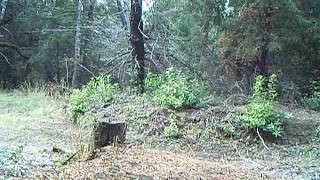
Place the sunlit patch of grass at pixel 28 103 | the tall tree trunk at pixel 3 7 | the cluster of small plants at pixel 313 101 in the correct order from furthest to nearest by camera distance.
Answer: the tall tree trunk at pixel 3 7
the sunlit patch of grass at pixel 28 103
the cluster of small plants at pixel 313 101

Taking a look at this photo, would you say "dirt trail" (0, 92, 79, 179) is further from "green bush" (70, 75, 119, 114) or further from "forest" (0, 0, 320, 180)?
"green bush" (70, 75, 119, 114)

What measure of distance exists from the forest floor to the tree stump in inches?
4.6

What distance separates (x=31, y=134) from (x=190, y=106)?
3320 millimetres

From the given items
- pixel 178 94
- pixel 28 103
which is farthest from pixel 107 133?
pixel 28 103

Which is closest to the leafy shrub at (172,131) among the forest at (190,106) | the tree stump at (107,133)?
the forest at (190,106)

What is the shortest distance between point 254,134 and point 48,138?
13.1 feet

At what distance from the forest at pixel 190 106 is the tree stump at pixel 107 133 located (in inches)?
0.5

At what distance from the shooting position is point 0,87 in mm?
20609

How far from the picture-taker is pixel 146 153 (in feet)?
22.1

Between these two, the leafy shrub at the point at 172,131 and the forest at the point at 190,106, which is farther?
the leafy shrub at the point at 172,131

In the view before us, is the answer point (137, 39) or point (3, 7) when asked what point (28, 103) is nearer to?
point (137, 39)

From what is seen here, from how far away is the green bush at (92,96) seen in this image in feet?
38.1

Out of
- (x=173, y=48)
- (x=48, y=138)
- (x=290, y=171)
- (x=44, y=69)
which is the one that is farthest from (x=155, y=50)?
(x=44, y=69)

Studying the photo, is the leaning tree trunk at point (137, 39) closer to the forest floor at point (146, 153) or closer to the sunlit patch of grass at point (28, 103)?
the forest floor at point (146, 153)
